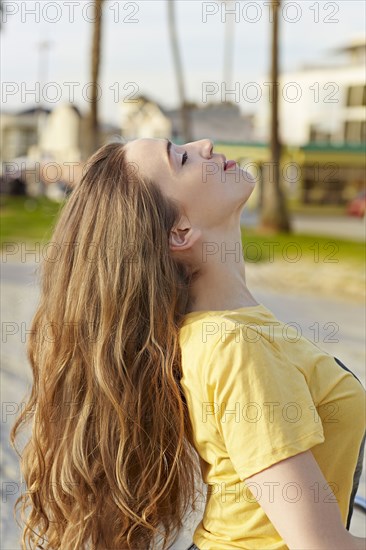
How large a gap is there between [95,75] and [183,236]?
14788 millimetres

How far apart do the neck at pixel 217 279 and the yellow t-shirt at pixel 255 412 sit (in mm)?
45

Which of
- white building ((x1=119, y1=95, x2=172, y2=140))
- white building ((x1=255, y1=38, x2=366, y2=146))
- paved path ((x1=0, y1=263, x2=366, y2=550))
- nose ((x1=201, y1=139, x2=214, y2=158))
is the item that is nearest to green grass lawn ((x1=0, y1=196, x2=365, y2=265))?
paved path ((x1=0, y1=263, x2=366, y2=550))

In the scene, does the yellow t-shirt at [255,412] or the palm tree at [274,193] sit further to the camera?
the palm tree at [274,193]

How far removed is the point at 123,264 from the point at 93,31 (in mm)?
15002

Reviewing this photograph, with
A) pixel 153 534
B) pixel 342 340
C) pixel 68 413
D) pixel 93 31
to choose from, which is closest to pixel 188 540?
pixel 153 534

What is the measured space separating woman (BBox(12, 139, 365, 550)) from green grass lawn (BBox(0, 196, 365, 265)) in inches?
366

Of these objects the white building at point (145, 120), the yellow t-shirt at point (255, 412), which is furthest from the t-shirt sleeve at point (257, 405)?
the white building at point (145, 120)

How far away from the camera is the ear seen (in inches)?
63.9

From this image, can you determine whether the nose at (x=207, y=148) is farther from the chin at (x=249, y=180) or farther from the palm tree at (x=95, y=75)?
the palm tree at (x=95, y=75)

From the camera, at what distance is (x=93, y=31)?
51.8 ft

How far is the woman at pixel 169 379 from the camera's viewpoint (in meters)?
1.41

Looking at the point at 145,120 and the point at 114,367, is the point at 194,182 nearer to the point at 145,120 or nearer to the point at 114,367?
the point at 114,367

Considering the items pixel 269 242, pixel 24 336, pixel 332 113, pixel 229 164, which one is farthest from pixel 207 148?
pixel 332 113

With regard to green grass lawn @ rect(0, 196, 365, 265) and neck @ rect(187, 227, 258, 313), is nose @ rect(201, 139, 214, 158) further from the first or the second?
green grass lawn @ rect(0, 196, 365, 265)
